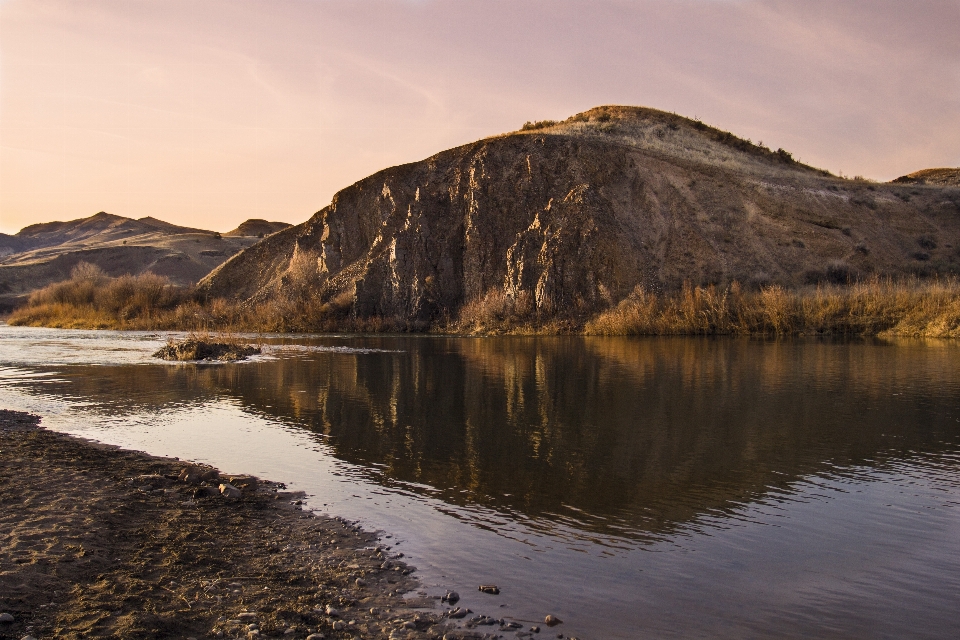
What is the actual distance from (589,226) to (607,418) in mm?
42877

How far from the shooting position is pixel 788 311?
155 ft

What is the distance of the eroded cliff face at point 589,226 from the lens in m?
57.3

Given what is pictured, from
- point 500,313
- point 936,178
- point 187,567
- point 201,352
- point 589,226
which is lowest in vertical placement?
point 187,567

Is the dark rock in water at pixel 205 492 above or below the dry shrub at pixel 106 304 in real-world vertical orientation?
below

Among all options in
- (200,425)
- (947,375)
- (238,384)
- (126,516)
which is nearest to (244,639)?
(126,516)

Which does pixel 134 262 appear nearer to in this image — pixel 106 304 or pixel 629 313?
pixel 106 304

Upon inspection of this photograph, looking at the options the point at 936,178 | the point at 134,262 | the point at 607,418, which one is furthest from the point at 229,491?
the point at 134,262

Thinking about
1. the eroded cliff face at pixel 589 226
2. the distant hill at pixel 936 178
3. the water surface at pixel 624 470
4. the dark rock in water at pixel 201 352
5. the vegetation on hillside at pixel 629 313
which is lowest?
the water surface at pixel 624 470

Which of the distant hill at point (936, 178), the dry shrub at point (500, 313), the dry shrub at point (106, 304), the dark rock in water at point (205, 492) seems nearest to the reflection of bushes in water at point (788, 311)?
the dry shrub at point (500, 313)

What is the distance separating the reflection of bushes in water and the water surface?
62.3 ft

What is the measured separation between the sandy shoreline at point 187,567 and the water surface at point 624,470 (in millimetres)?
675

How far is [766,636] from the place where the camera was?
20.6ft

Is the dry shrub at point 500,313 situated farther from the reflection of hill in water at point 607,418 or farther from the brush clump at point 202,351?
the brush clump at point 202,351

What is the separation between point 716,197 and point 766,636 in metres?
A: 61.3
